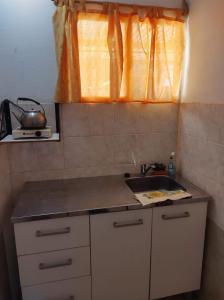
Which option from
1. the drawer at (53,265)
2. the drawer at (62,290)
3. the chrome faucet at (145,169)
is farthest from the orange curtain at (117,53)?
the drawer at (62,290)

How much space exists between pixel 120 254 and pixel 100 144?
0.80 meters

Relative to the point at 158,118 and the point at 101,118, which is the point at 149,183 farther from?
the point at 101,118

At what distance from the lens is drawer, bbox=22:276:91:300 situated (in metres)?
1.29

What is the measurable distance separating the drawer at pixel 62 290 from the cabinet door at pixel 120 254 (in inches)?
2.2

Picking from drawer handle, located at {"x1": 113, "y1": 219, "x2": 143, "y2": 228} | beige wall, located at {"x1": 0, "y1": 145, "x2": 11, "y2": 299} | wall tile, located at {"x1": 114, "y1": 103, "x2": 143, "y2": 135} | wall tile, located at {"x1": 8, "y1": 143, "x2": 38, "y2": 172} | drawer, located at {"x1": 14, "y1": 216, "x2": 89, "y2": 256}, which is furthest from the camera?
wall tile, located at {"x1": 114, "y1": 103, "x2": 143, "y2": 135}

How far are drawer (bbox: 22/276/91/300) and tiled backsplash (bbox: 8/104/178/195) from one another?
2.34 feet

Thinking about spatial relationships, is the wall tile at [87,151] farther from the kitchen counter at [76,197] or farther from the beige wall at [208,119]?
the beige wall at [208,119]

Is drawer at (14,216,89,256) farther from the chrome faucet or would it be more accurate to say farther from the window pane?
the window pane

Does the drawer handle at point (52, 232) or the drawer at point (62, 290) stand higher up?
the drawer handle at point (52, 232)

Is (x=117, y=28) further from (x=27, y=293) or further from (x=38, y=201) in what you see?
(x=27, y=293)

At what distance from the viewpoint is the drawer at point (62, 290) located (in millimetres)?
1287

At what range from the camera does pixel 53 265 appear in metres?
1.28

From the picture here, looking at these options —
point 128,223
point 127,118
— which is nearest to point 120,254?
point 128,223

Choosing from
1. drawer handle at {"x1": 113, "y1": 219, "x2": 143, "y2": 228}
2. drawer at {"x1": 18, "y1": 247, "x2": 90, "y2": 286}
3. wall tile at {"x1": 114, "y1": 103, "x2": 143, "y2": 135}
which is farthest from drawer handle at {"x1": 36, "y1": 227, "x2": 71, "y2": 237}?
wall tile at {"x1": 114, "y1": 103, "x2": 143, "y2": 135}
